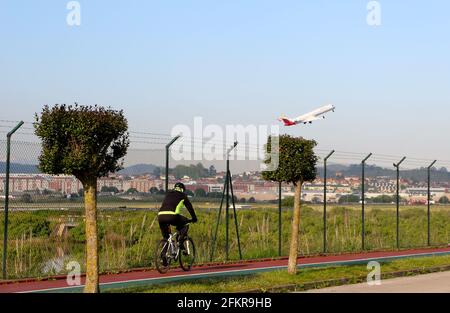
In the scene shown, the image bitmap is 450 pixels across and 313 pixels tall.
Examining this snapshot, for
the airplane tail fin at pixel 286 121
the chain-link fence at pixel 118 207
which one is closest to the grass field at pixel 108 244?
the chain-link fence at pixel 118 207

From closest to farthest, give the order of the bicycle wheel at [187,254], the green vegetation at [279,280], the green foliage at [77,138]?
the green foliage at [77,138], the green vegetation at [279,280], the bicycle wheel at [187,254]

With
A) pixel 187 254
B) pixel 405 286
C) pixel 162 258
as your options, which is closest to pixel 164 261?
pixel 162 258

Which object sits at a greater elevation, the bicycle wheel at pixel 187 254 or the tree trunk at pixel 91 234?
the tree trunk at pixel 91 234

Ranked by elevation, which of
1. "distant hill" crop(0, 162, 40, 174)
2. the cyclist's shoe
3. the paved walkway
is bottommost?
the paved walkway

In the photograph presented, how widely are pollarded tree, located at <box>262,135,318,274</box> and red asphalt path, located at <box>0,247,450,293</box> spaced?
1.80m

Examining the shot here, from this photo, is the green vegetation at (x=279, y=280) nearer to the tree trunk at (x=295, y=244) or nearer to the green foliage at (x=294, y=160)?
the tree trunk at (x=295, y=244)

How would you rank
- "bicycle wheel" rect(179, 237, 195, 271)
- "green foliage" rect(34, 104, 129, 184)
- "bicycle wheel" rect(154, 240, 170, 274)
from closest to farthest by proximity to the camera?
1. "green foliage" rect(34, 104, 129, 184)
2. "bicycle wheel" rect(154, 240, 170, 274)
3. "bicycle wheel" rect(179, 237, 195, 271)

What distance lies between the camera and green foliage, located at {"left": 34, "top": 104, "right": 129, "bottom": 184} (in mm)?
13781

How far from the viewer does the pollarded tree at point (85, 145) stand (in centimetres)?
1379

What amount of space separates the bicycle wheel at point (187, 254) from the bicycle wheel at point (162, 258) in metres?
0.58

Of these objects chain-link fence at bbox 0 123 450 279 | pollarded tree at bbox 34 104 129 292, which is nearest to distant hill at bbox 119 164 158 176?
chain-link fence at bbox 0 123 450 279

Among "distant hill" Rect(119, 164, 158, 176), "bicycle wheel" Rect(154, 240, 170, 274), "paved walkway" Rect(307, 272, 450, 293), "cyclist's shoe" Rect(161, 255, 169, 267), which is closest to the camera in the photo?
"paved walkway" Rect(307, 272, 450, 293)

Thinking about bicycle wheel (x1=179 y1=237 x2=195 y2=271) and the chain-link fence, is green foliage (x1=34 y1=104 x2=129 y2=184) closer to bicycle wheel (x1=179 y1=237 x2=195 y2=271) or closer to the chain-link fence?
the chain-link fence
